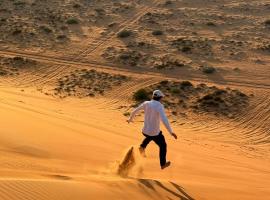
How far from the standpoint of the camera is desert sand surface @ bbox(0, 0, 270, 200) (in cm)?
903

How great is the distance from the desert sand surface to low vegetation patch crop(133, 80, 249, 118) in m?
0.06

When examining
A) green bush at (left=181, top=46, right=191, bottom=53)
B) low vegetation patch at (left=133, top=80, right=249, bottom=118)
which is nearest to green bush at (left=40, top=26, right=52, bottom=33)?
green bush at (left=181, top=46, right=191, bottom=53)

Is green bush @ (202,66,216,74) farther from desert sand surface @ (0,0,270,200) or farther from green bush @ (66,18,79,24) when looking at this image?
green bush @ (66,18,79,24)

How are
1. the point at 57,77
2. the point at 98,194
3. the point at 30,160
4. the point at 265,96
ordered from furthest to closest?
1. the point at 57,77
2. the point at 265,96
3. the point at 30,160
4. the point at 98,194

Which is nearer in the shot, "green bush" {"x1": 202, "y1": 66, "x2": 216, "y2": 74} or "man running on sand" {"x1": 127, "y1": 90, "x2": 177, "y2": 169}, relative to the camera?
"man running on sand" {"x1": 127, "y1": 90, "x2": 177, "y2": 169}

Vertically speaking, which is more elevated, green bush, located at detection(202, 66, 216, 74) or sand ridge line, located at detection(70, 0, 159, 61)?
sand ridge line, located at detection(70, 0, 159, 61)

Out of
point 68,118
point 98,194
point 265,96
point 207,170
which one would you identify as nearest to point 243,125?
point 265,96

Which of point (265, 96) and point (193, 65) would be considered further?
point (193, 65)

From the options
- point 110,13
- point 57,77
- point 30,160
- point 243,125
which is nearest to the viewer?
point 30,160

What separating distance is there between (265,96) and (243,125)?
2.74 m

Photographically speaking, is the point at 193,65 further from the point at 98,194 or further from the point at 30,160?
the point at 98,194

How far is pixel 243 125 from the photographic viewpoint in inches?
727

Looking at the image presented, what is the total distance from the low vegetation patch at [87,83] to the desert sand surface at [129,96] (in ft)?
0.15

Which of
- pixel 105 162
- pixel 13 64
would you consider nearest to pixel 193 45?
pixel 13 64
